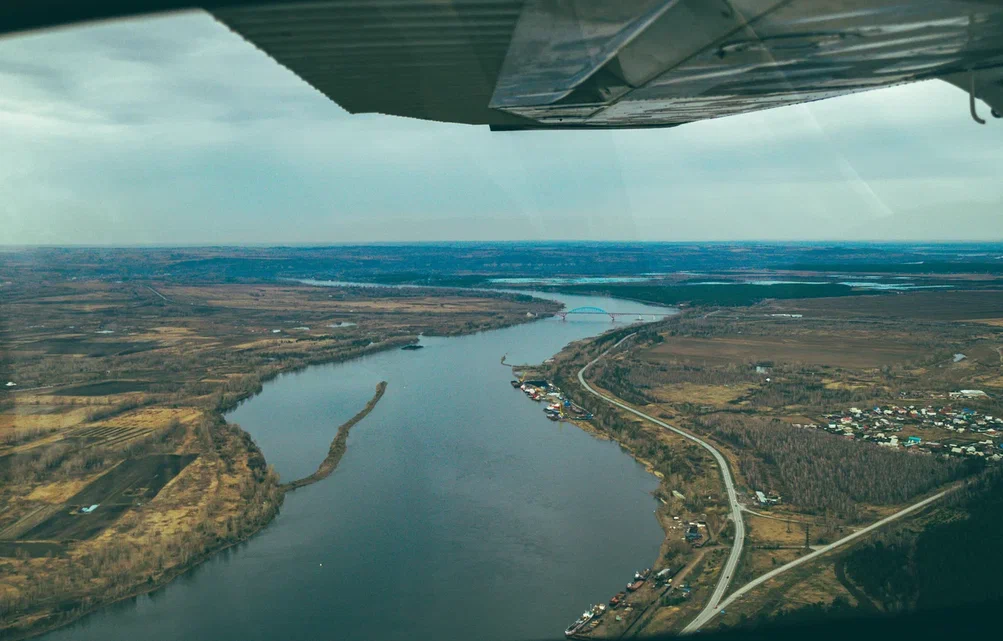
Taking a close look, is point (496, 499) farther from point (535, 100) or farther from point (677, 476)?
point (535, 100)

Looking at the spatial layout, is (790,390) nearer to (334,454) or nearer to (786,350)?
(786,350)

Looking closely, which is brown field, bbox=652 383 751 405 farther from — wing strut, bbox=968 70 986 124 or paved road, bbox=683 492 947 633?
wing strut, bbox=968 70 986 124

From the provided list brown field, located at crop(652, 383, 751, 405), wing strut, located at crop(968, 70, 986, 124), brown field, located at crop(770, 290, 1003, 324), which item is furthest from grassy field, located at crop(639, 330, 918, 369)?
wing strut, located at crop(968, 70, 986, 124)

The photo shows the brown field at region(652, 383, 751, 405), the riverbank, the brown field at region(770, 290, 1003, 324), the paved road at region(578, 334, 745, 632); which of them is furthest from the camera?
the brown field at region(770, 290, 1003, 324)

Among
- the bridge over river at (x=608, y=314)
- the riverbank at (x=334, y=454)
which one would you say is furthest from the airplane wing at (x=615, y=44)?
the bridge over river at (x=608, y=314)

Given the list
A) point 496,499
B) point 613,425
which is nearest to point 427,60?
point 496,499

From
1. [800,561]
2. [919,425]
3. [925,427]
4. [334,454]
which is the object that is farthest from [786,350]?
[334,454]
